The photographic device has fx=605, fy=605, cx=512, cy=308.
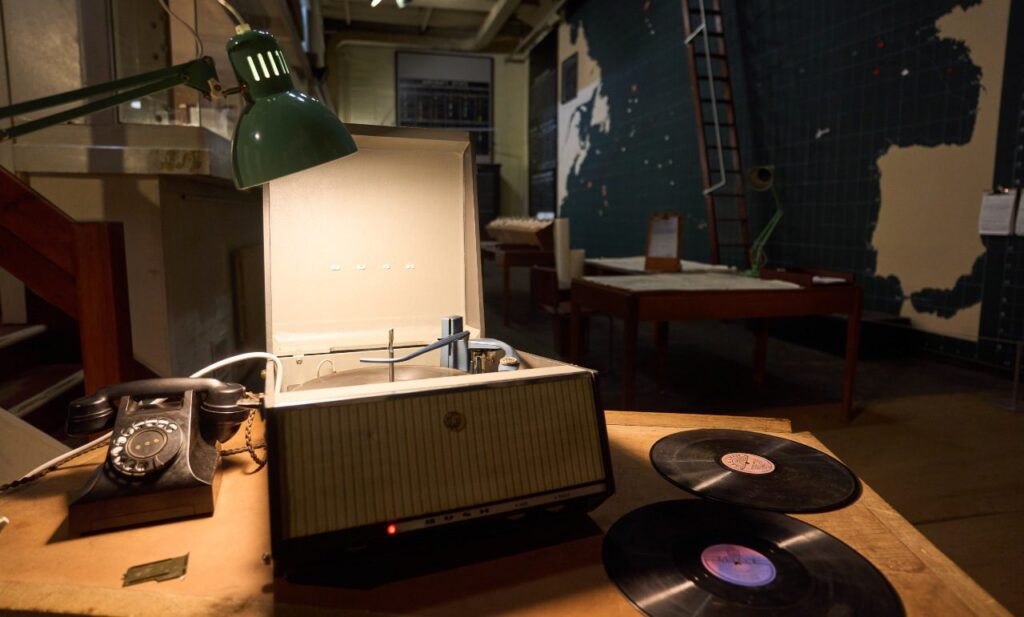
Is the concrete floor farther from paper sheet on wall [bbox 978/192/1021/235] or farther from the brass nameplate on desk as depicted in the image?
the brass nameplate on desk

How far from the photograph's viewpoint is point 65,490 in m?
0.69

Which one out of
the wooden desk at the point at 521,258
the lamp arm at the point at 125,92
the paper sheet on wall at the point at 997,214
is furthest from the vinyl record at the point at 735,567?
the wooden desk at the point at 521,258

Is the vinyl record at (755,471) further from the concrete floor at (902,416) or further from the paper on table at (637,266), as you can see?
the paper on table at (637,266)

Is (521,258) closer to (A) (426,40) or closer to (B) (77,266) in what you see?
(B) (77,266)

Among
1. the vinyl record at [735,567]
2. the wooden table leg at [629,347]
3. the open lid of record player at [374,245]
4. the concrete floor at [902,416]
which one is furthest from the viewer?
the wooden table leg at [629,347]

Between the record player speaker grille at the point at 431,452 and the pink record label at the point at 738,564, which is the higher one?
the record player speaker grille at the point at 431,452

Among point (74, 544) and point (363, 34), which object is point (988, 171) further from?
point (363, 34)

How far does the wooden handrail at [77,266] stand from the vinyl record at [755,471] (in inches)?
42.2

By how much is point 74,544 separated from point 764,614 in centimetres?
62

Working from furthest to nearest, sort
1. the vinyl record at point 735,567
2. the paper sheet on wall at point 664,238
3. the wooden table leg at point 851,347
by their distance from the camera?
the paper sheet on wall at point 664,238
the wooden table leg at point 851,347
the vinyl record at point 735,567

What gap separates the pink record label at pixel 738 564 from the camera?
0.50 m

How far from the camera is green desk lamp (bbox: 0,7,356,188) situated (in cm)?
59

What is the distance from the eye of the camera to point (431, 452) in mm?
521

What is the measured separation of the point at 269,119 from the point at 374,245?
1.39 ft
